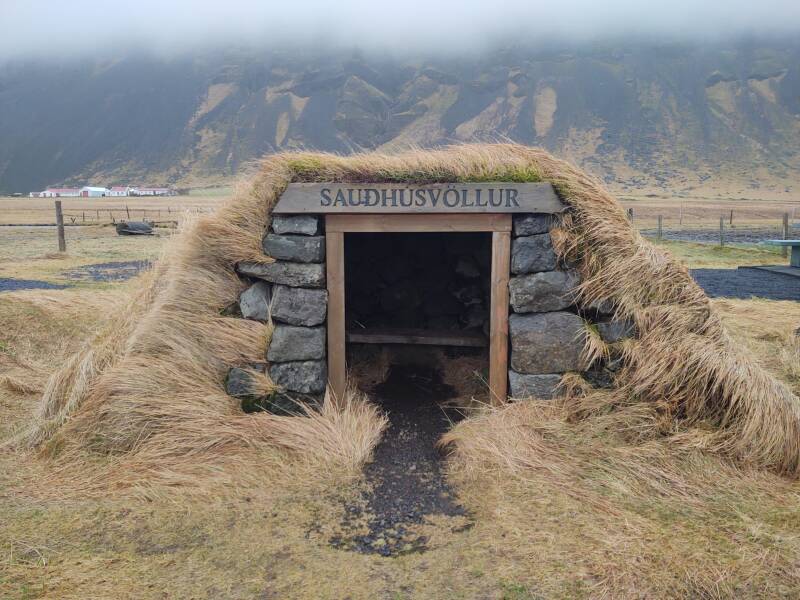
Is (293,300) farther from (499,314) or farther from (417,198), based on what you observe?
(499,314)

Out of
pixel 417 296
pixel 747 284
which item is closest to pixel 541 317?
pixel 417 296

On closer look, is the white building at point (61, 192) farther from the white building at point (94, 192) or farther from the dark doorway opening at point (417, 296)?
the dark doorway opening at point (417, 296)

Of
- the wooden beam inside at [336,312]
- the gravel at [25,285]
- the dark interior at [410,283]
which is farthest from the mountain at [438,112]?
the wooden beam inside at [336,312]

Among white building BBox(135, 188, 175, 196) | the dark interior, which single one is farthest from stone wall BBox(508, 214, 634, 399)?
white building BBox(135, 188, 175, 196)

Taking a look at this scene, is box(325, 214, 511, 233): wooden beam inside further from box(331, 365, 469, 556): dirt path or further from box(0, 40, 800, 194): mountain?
box(0, 40, 800, 194): mountain

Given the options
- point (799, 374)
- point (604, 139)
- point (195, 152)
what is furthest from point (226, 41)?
point (799, 374)

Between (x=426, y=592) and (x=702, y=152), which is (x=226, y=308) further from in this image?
(x=702, y=152)

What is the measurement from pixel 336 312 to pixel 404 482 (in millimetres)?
1591

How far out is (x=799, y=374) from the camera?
21.6ft

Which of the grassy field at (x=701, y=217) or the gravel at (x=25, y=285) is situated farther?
the grassy field at (x=701, y=217)

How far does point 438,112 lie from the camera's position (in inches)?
4018

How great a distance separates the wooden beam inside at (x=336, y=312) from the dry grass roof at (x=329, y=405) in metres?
0.29

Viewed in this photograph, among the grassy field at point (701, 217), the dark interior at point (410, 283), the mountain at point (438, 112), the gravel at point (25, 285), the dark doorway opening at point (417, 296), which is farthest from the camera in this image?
the mountain at point (438, 112)

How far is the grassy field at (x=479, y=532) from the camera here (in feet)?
11.0
